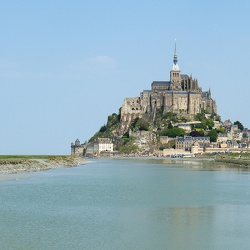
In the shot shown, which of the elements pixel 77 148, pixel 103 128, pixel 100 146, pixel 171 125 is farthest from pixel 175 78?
pixel 77 148

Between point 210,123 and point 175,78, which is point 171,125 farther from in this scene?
point 175,78

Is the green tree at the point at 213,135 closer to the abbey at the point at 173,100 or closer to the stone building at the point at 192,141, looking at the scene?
the stone building at the point at 192,141

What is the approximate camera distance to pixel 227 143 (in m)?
114

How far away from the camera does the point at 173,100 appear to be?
379 ft

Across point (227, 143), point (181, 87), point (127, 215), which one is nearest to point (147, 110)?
point (181, 87)

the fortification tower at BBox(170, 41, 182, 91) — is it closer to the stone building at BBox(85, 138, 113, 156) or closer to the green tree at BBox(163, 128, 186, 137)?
the green tree at BBox(163, 128, 186, 137)

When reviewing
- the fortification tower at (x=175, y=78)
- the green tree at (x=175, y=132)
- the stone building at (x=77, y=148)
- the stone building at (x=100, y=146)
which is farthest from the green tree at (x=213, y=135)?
the stone building at (x=77, y=148)

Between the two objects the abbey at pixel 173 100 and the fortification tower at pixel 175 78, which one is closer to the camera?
the abbey at pixel 173 100

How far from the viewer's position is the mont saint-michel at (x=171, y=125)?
376ft

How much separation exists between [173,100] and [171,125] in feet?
15.5

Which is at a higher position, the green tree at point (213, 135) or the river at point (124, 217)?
the green tree at point (213, 135)

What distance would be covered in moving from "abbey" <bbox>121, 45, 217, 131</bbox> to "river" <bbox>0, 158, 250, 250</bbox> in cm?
7790

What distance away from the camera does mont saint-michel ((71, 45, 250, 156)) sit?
376 ft

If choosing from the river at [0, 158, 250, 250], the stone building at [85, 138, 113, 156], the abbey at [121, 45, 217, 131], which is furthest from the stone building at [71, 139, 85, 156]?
the river at [0, 158, 250, 250]
